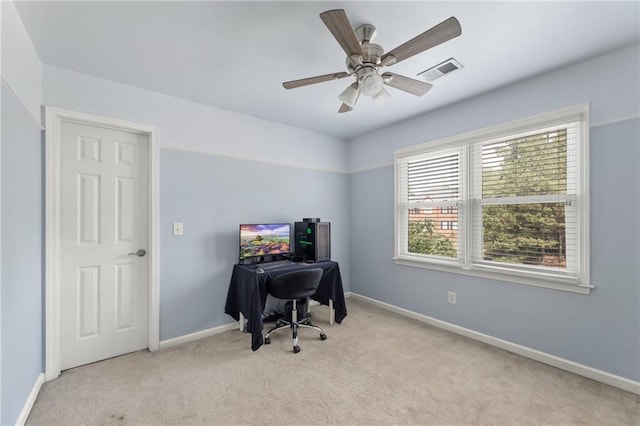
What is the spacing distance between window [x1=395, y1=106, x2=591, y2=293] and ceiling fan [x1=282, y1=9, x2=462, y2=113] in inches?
49.1

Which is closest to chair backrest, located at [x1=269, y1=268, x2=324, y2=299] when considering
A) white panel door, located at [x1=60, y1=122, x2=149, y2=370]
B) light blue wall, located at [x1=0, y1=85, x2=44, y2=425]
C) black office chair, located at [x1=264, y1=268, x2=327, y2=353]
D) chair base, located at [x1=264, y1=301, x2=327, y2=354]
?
black office chair, located at [x1=264, y1=268, x2=327, y2=353]

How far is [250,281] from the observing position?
271 centimetres

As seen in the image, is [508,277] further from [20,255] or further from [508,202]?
[20,255]

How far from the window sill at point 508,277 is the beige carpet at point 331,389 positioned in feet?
2.19

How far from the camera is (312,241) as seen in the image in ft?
10.8

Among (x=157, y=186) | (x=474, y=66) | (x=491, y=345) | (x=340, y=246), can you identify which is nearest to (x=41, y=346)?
(x=157, y=186)

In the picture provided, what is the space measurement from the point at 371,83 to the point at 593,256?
7.15ft

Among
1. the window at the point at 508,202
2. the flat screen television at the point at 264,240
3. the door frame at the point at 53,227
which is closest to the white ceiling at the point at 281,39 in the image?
the door frame at the point at 53,227

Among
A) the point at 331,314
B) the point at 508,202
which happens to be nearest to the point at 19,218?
the point at 331,314

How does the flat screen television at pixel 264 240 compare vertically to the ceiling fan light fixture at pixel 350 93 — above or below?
below

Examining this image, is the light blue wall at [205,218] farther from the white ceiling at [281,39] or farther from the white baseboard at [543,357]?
the white baseboard at [543,357]

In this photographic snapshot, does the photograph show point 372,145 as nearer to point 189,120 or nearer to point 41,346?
point 189,120

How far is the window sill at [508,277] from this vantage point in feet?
7.28

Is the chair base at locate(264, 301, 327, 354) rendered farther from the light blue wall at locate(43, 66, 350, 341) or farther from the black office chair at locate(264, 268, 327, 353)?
the light blue wall at locate(43, 66, 350, 341)
